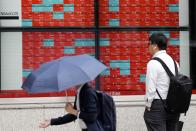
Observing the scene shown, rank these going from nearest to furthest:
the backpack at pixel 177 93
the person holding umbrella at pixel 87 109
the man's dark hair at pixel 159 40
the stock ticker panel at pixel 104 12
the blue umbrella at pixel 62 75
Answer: the blue umbrella at pixel 62 75, the person holding umbrella at pixel 87 109, the backpack at pixel 177 93, the man's dark hair at pixel 159 40, the stock ticker panel at pixel 104 12

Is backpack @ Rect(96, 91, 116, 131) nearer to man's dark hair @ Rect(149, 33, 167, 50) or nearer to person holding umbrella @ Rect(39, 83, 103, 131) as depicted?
person holding umbrella @ Rect(39, 83, 103, 131)

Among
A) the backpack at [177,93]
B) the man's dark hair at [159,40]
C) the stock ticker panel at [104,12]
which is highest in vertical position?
the stock ticker panel at [104,12]

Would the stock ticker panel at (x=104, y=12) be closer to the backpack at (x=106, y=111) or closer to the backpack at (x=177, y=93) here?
the backpack at (x=177, y=93)

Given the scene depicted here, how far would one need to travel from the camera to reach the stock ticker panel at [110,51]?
28.5ft

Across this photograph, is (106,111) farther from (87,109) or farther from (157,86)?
(157,86)

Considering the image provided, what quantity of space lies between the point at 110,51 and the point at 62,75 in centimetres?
371

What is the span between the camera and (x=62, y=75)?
16.7 ft

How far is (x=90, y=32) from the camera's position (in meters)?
8.71

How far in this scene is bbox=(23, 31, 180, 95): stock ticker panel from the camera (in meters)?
8.67

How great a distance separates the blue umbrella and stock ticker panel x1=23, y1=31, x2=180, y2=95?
132 inches

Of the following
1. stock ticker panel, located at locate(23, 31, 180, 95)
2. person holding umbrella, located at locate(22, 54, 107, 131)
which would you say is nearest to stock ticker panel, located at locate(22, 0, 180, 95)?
stock ticker panel, located at locate(23, 31, 180, 95)

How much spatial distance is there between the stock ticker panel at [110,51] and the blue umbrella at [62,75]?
336 cm

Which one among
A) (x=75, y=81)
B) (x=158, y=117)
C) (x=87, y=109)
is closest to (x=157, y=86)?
(x=158, y=117)

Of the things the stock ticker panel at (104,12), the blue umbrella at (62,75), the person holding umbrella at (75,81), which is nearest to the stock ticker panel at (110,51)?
the stock ticker panel at (104,12)
